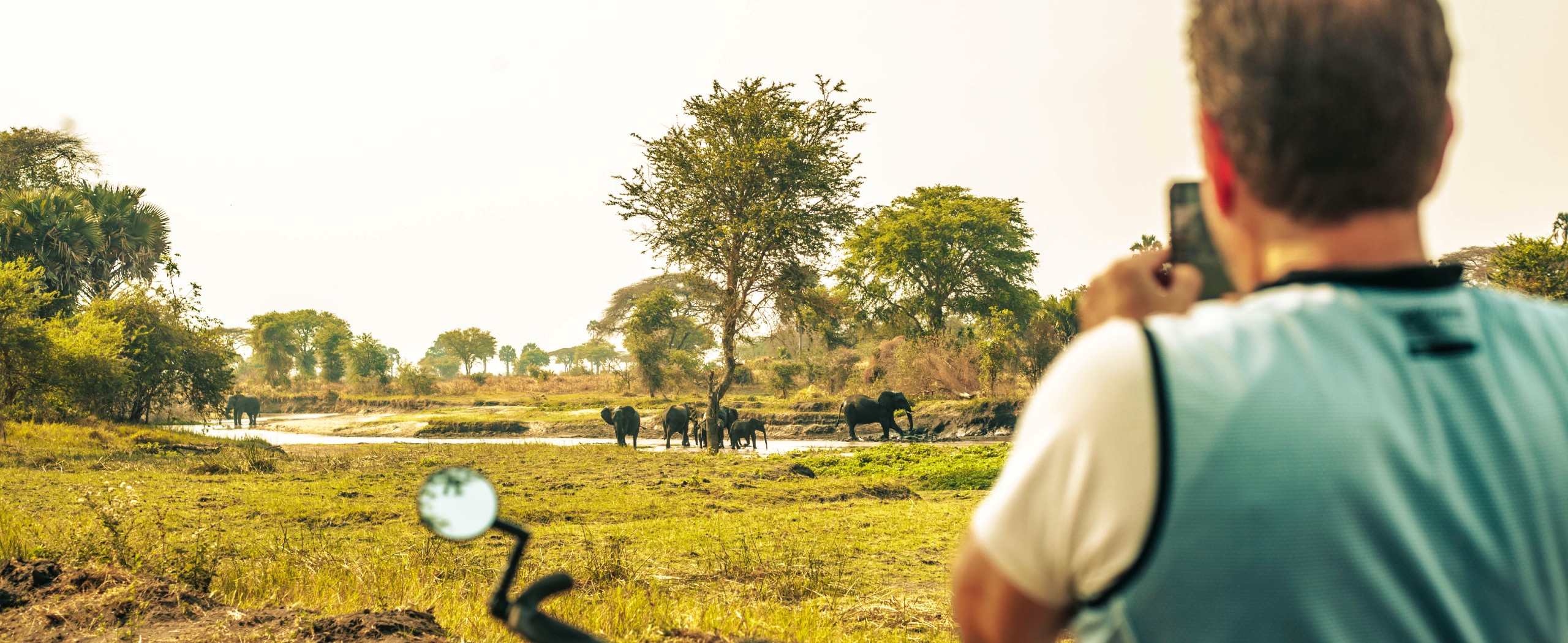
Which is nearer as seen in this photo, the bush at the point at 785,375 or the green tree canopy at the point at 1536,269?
the green tree canopy at the point at 1536,269

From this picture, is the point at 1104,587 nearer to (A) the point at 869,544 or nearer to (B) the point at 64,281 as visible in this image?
(A) the point at 869,544

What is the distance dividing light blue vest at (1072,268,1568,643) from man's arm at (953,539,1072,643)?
6 cm

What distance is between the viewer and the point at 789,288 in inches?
963

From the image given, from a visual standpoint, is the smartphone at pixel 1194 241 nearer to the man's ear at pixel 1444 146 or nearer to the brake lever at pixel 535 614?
the man's ear at pixel 1444 146

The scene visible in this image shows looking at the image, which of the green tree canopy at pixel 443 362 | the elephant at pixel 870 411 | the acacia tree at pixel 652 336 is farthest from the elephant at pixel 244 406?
the green tree canopy at pixel 443 362

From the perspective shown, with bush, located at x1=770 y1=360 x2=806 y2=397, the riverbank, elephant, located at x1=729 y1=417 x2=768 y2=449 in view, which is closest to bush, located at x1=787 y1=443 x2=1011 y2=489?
elephant, located at x1=729 y1=417 x2=768 y2=449

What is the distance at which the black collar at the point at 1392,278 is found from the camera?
96 cm

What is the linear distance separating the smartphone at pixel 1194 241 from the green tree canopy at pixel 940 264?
145ft

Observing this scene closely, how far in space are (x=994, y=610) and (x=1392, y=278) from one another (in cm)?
53

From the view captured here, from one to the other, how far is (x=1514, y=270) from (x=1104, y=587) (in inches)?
1557

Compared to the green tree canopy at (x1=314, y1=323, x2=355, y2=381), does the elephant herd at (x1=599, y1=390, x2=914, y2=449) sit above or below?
below

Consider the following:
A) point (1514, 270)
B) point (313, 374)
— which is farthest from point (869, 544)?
point (313, 374)

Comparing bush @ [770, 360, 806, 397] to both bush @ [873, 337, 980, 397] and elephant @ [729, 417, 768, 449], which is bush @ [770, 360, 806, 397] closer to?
bush @ [873, 337, 980, 397]

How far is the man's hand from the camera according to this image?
45.5 inches
